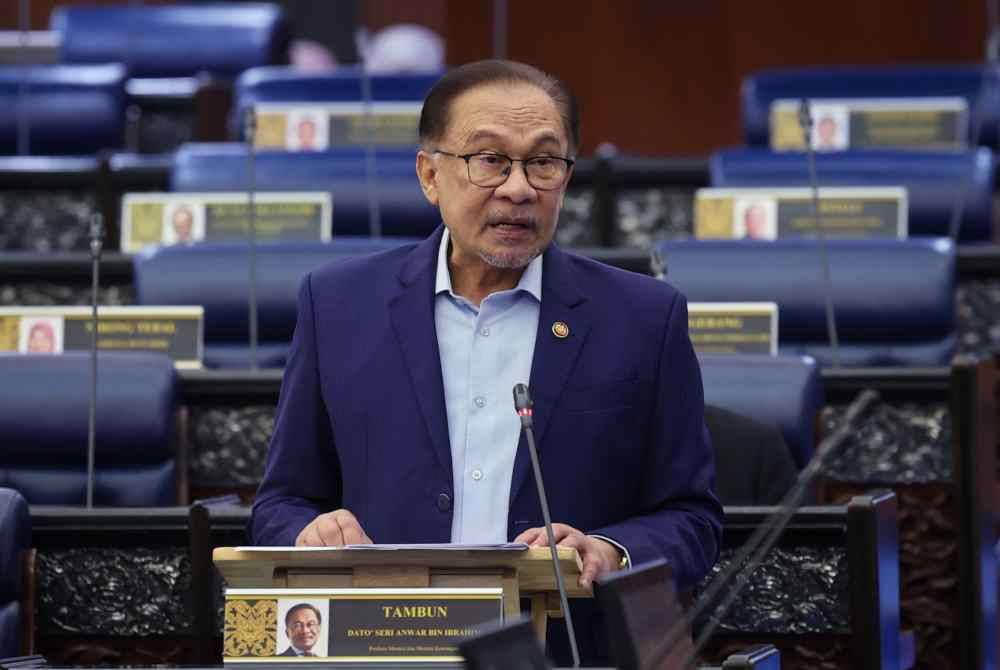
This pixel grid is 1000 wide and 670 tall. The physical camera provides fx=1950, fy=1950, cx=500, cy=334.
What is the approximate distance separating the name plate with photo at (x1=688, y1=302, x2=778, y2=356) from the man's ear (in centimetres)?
125

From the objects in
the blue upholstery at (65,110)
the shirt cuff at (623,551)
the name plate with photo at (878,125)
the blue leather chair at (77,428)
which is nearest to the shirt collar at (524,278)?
the shirt cuff at (623,551)

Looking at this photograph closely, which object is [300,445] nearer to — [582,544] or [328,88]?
[582,544]

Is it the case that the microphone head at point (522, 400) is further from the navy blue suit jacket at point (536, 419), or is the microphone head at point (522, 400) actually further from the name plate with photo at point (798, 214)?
the name plate with photo at point (798, 214)

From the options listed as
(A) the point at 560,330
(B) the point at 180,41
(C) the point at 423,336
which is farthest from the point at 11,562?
(B) the point at 180,41

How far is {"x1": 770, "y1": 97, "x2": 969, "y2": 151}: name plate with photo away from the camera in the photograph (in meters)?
4.77

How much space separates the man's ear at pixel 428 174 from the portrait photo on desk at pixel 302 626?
51 cm

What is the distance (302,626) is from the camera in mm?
1734

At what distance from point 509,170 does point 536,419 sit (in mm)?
252

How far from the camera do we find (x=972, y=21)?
6.39m

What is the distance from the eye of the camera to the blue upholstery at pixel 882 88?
505 centimetres

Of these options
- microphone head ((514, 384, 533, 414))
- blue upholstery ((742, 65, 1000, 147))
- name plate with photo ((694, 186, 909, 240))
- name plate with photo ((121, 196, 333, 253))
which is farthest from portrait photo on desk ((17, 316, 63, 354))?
blue upholstery ((742, 65, 1000, 147))

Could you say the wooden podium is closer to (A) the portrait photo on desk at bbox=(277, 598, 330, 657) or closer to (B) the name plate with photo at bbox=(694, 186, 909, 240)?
(A) the portrait photo on desk at bbox=(277, 598, 330, 657)

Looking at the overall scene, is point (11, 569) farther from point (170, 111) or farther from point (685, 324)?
point (170, 111)

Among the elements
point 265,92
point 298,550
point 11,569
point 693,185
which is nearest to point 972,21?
point 693,185
